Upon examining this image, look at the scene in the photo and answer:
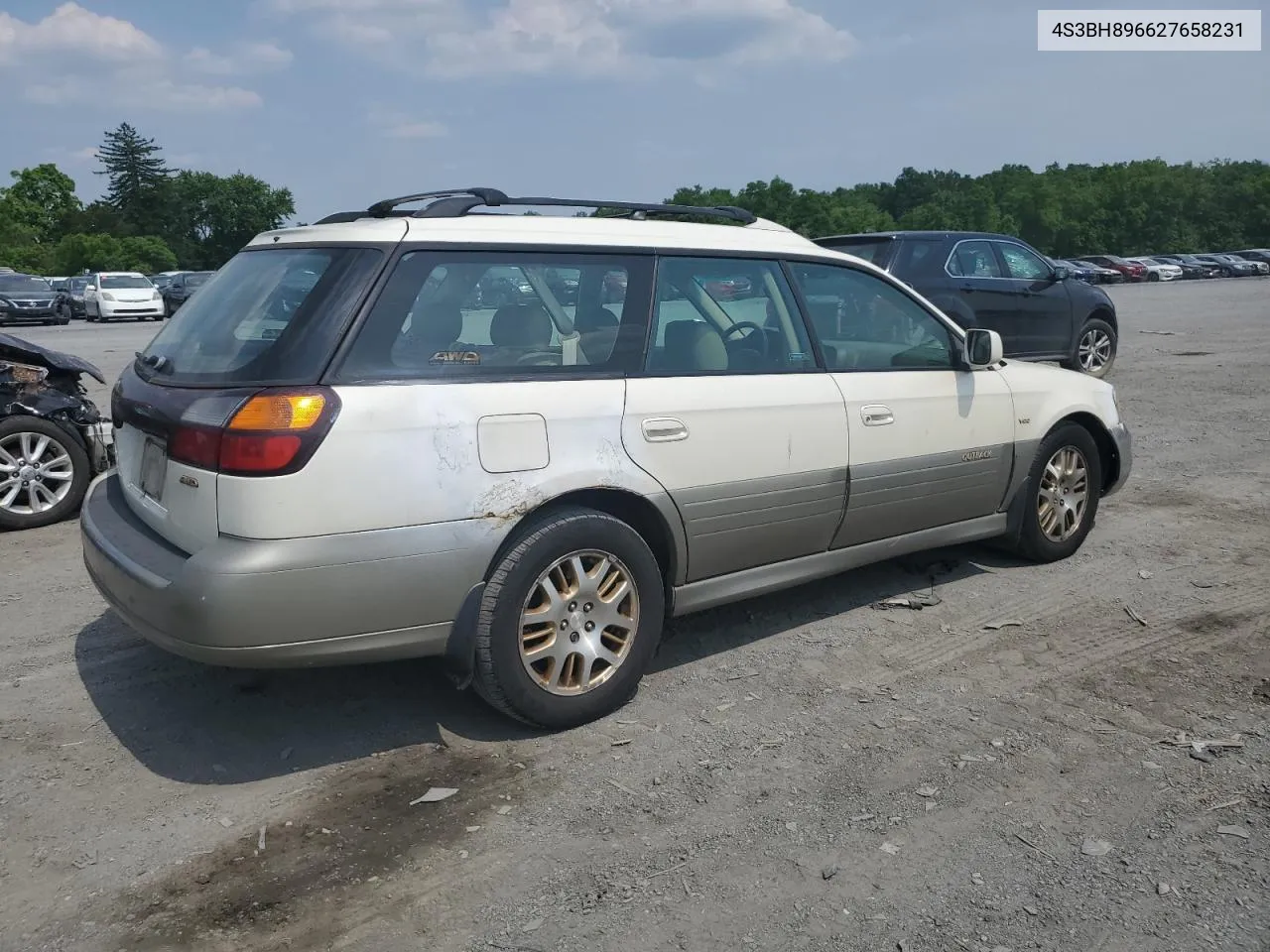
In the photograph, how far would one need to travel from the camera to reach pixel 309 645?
11.5 ft

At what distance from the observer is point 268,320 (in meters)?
3.71

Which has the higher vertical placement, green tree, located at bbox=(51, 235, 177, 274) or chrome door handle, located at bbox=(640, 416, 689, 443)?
green tree, located at bbox=(51, 235, 177, 274)

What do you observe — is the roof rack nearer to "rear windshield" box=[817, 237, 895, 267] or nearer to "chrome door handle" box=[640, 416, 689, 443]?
"chrome door handle" box=[640, 416, 689, 443]

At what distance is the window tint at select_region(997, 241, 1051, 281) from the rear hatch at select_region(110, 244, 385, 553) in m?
10.1

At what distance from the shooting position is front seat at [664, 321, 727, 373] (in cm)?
429

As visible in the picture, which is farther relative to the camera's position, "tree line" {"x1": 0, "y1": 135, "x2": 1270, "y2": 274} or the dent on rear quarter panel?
"tree line" {"x1": 0, "y1": 135, "x2": 1270, "y2": 274}

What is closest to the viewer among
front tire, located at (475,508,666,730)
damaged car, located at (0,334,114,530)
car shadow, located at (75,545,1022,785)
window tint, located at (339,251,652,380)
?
window tint, located at (339,251,652,380)

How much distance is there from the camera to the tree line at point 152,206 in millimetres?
101000

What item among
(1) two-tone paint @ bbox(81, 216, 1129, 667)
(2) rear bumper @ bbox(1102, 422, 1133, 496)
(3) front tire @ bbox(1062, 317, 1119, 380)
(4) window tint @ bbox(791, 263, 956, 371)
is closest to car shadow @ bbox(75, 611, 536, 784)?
(1) two-tone paint @ bbox(81, 216, 1129, 667)

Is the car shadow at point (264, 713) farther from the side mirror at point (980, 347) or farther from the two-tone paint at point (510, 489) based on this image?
the side mirror at point (980, 347)

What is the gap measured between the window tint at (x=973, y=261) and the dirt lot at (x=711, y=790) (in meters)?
6.70

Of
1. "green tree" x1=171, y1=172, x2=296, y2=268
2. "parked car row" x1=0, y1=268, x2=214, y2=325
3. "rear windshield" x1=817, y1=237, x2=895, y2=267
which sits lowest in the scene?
"rear windshield" x1=817, y1=237, x2=895, y2=267

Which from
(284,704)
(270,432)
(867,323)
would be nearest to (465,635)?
(270,432)

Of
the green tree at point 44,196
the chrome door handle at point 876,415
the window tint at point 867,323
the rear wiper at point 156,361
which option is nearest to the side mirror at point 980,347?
the window tint at point 867,323
